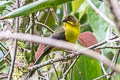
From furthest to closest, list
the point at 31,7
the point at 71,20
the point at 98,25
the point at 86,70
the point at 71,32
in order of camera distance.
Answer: the point at 71,20
the point at 71,32
the point at 86,70
the point at 98,25
the point at 31,7

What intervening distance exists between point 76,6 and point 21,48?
0.84m

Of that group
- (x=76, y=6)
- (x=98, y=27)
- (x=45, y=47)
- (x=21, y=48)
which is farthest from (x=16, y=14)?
(x=76, y=6)

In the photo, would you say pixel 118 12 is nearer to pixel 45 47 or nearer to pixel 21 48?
pixel 21 48

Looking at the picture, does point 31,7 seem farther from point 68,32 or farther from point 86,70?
point 68,32

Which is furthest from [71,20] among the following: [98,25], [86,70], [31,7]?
[31,7]

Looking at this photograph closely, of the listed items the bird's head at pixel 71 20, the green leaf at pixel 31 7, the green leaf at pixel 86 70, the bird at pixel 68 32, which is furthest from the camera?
the bird's head at pixel 71 20

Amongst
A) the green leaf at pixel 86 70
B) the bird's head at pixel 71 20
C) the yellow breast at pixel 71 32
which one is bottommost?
the green leaf at pixel 86 70

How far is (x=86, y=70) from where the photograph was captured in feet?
6.87

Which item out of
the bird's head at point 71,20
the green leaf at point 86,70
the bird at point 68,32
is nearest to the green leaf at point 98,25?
the green leaf at point 86,70

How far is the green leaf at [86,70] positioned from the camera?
6.54ft

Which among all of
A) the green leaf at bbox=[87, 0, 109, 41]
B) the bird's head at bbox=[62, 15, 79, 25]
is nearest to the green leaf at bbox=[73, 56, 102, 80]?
the green leaf at bbox=[87, 0, 109, 41]

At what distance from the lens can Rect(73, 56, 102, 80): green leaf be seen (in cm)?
199

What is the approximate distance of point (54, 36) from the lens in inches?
96.3

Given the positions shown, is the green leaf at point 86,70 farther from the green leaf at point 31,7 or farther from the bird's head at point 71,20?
the green leaf at point 31,7
